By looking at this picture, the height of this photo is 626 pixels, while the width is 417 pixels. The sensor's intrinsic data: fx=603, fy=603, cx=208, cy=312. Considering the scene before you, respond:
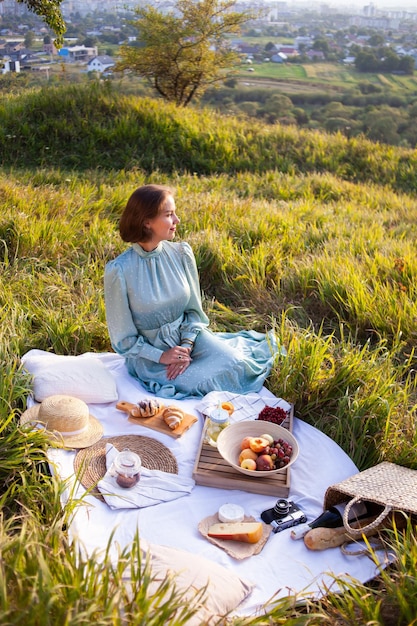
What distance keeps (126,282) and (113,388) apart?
2.25 ft

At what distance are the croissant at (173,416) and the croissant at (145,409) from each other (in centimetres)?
7

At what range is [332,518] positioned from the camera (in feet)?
9.46

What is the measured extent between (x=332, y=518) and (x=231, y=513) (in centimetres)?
48

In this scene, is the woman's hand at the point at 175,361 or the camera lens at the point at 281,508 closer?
the camera lens at the point at 281,508

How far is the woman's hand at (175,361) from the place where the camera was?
3936 mm

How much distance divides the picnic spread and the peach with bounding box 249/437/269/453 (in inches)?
6.2

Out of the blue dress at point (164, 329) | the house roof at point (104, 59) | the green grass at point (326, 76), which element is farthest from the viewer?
the green grass at point (326, 76)

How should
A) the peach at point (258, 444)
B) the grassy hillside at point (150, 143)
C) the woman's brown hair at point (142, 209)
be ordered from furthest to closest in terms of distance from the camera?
the grassy hillside at point (150, 143)
the woman's brown hair at point (142, 209)
the peach at point (258, 444)

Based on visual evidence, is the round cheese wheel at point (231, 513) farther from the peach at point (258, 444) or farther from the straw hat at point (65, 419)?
the straw hat at point (65, 419)

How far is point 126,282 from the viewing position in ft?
12.8

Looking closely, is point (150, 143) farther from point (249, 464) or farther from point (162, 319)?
point (249, 464)

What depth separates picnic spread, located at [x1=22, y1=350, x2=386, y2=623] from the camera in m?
2.64

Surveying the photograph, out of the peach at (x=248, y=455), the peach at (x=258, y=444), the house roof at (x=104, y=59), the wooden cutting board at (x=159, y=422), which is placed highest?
the house roof at (x=104, y=59)

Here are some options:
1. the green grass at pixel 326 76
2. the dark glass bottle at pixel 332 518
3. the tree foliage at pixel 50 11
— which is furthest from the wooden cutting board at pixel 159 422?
the green grass at pixel 326 76
